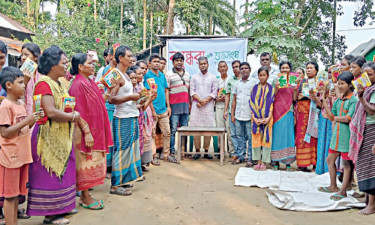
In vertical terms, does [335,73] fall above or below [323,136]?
above

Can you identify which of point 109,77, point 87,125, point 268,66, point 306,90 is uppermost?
point 268,66

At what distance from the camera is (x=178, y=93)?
6.54 m

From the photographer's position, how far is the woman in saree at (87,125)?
3.48 metres

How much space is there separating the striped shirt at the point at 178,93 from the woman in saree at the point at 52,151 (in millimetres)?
Answer: 3402

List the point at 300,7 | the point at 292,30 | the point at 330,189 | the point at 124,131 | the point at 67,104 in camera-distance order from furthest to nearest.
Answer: the point at 300,7, the point at 292,30, the point at 330,189, the point at 124,131, the point at 67,104

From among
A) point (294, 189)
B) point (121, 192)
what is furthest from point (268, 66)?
point (121, 192)

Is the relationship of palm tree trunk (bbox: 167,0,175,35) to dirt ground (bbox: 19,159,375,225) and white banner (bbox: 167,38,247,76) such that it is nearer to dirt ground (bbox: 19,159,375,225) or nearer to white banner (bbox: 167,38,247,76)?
white banner (bbox: 167,38,247,76)

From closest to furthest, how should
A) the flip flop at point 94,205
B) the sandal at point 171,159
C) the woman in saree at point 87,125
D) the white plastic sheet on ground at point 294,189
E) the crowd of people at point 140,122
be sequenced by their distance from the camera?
the crowd of people at point 140,122, the woman in saree at point 87,125, the flip flop at point 94,205, the white plastic sheet on ground at point 294,189, the sandal at point 171,159

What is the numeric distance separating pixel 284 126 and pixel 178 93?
2129 millimetres

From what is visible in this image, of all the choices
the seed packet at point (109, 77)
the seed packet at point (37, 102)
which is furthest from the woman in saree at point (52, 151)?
the seed packet at point (109, 77)

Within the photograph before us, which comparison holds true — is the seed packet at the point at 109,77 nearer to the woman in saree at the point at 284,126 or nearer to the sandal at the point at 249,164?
the woman in saree at the point at 284,126

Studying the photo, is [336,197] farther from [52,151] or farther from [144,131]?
[52,151]

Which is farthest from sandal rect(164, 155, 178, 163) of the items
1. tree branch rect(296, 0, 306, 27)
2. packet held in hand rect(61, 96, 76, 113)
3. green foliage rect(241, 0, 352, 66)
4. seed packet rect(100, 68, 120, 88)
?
tree branch rect(296, 0, 306, 27)

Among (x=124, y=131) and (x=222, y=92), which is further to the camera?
(x=222, y=92)
